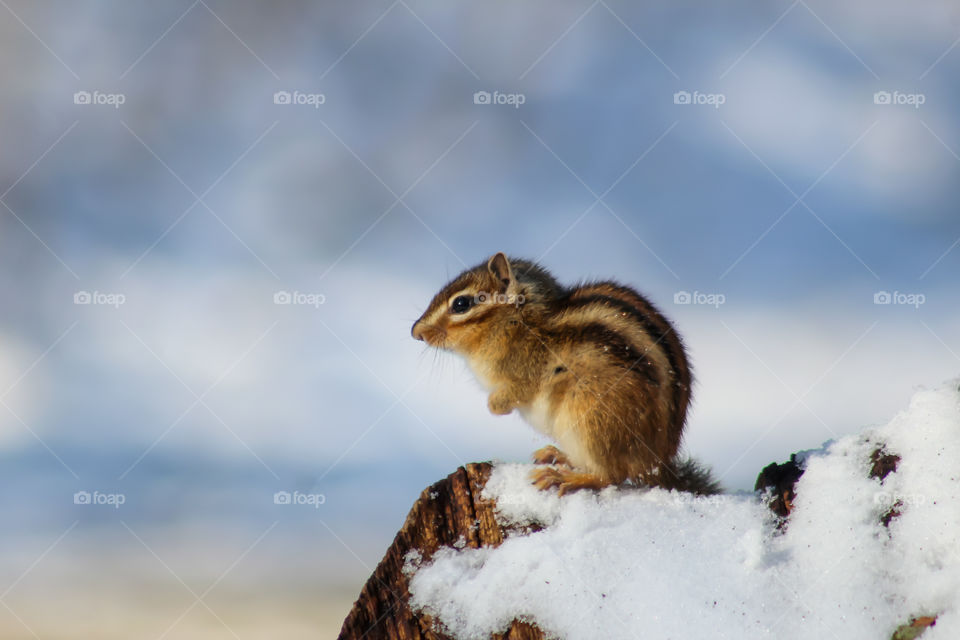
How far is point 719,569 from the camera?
13.6ft

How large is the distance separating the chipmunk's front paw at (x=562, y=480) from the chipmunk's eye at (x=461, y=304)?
1648 mm

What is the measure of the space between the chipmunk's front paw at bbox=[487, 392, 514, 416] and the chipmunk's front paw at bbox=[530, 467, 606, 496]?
0.77 metres

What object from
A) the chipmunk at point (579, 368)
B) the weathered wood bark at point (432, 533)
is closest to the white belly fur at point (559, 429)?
the chipmunk at point (579, 368)

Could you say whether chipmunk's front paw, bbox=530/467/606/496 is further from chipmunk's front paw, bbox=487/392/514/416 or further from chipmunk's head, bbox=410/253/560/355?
chipmunk's head, bbox=410/253/560/355

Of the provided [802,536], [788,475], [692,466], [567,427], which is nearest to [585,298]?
[567,427]

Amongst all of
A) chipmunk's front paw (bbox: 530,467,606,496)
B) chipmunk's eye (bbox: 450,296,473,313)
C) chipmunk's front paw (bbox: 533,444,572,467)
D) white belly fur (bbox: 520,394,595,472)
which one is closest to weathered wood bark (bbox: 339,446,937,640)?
chipmunk's front paw (bbox: 530,467,606,496)

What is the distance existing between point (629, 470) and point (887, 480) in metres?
1.64

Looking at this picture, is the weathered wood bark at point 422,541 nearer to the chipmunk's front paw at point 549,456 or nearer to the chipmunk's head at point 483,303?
the chipmunk's front paw at point 549,456

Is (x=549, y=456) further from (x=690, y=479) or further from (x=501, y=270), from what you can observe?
(x=501, y=270)

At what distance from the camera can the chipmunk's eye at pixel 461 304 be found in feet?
21.1

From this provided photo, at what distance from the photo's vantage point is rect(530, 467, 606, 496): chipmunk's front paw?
5.10 meters

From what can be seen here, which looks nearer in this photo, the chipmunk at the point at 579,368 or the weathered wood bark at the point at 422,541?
the weathered wood bark at the point at 422,541

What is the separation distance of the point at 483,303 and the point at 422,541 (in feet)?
7.03

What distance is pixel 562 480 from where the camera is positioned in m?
5.21
